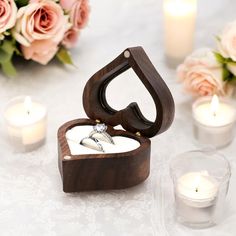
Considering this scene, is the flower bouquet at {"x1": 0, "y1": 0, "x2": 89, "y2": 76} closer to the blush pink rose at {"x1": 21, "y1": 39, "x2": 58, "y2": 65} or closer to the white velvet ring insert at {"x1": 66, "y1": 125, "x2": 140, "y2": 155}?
the blush pink rose at {"x1": 21, "y1": 39, "x2": 58, "y2": 65}

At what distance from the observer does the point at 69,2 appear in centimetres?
162

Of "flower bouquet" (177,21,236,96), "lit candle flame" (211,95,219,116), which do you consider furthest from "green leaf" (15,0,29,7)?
"lit candle flame" (211,95,219,116)

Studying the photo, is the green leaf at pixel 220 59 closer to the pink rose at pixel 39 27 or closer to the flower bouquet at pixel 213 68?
the flower bouquet at pixel 213 68

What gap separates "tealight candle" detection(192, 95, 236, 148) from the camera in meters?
1.39

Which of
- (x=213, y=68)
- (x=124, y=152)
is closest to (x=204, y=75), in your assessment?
(x=213, y=68)

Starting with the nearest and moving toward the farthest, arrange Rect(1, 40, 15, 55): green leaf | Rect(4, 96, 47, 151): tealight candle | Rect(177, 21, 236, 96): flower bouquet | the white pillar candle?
Rect(4, 96, 47, 151): tealight candle, Rect(177, 21, 236, 96): flower bouquet, Rect(1, 40, 15, 55): green leaf, the white pillar candle

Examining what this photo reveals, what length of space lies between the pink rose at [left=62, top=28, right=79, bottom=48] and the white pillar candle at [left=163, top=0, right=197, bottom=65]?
22 cm

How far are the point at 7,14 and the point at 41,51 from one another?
123 mm

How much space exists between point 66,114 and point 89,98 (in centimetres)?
20

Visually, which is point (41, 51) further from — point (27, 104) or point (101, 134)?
point (101, 134)

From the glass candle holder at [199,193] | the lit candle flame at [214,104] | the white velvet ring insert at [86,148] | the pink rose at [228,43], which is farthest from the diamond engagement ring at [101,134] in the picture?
the pink rose at [228,43]

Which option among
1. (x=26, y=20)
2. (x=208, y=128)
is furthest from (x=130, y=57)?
(x=26, y=20)

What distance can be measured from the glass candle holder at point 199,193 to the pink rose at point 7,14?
1.71ft

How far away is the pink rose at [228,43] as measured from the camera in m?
1.46
